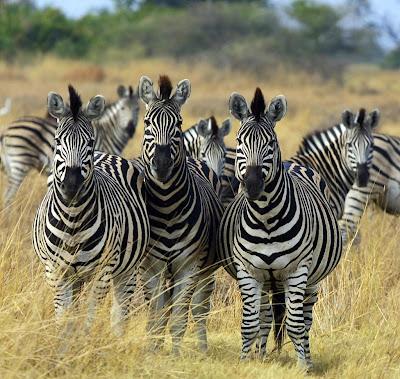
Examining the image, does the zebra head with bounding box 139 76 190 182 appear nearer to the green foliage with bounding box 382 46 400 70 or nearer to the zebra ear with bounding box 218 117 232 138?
the zebra ear with bounding box 218 117 232 138

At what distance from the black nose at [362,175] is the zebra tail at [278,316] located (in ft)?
10.3

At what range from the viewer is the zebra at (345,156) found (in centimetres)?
941

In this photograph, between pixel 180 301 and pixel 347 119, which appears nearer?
pixel 180 301

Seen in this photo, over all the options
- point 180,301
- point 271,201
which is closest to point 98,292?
point 180,301

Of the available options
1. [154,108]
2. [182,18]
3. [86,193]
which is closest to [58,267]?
[86,193]

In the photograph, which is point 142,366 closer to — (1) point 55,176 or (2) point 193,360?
(2) point 193,360

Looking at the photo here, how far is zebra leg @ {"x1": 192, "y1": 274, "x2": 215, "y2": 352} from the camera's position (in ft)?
21.0

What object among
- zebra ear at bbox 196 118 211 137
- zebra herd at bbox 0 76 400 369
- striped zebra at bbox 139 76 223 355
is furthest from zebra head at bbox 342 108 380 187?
striped zebra at bbox 139 76 223 355

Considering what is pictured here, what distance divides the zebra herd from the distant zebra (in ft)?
7.65

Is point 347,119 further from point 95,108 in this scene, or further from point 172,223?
point 95,108

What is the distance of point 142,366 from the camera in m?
5.06

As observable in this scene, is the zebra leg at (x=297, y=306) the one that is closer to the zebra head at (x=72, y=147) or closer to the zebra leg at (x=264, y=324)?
the zebra leg at (x=264, y=324)

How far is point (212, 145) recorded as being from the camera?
9.76m

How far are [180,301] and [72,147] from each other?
5.34 ft
